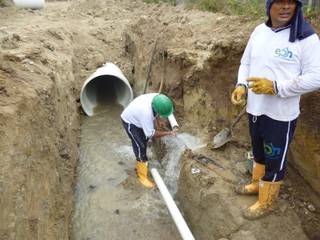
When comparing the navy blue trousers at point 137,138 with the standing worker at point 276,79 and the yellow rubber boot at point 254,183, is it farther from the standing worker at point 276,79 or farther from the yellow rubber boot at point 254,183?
the standing worker at point 276,79

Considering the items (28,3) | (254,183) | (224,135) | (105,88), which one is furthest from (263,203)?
(28,3)

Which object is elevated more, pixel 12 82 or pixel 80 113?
pixel 12 82

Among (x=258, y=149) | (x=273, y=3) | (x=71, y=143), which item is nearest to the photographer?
(x=273, y=3)

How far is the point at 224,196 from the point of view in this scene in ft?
14.1

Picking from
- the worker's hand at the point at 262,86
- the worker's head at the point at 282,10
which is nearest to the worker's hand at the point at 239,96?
the worker's hand at the point at 262,86

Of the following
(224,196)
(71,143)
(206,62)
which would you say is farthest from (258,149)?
(71,143)

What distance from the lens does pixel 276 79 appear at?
10.5ft

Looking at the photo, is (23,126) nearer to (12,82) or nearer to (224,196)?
(12,82)

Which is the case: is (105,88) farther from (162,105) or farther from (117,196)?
(162,105)

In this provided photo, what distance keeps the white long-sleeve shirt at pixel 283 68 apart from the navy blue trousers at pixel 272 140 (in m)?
0.07

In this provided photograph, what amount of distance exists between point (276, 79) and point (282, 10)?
57 cm

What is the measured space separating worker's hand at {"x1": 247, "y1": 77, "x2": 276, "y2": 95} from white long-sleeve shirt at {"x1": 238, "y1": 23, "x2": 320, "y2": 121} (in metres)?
0.07

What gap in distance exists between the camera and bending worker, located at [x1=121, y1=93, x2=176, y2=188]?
502 cm

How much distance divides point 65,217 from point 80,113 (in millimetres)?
4135
